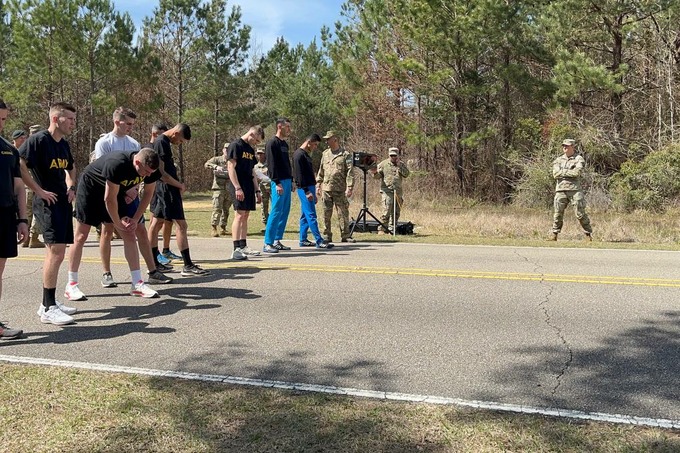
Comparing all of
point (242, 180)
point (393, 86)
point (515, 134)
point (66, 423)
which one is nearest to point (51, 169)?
point (66, 423)

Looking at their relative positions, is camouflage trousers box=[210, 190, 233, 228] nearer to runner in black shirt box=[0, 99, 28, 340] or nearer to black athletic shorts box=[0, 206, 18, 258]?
runner in black shirt box=[0, 99, 28, 340]

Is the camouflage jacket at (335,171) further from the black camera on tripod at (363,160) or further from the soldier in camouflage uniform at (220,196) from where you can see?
the soldier in camouflage uniform at (220,196)

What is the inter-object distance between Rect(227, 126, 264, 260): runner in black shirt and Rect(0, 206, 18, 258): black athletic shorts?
4217 millimetres

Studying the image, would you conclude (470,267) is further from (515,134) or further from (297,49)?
(297,49)

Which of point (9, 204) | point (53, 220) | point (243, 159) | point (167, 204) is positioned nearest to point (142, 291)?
point (53, 220)

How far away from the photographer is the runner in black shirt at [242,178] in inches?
361

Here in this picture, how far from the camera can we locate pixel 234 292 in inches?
270

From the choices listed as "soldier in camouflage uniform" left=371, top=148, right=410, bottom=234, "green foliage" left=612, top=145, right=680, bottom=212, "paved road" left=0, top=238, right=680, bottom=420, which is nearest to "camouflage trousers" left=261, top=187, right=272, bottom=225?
"soldier in camouflage uniform" left=371, top=148, right=410, bottom=234

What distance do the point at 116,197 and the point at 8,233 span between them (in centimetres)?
→ 128

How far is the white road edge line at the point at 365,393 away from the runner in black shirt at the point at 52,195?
1.10m

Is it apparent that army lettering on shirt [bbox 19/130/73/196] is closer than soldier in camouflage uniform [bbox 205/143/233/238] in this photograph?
Yes

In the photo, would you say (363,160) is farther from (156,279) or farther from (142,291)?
(142,291)

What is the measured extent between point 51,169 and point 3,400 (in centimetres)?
275

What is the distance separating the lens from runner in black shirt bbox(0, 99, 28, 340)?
193 inches
